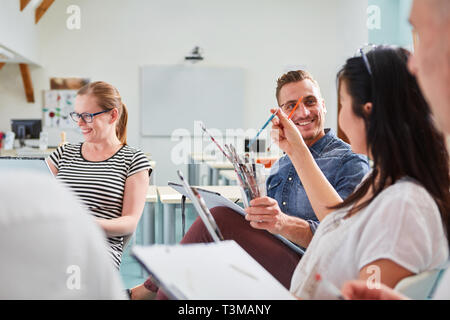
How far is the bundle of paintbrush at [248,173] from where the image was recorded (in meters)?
1.17

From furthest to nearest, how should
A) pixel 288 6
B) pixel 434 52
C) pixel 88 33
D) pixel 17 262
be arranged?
1. pixel 288 6
2. pixel 88 33
3. pixel 434 52
4. pixel 17 262

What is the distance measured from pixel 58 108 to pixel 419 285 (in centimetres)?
705

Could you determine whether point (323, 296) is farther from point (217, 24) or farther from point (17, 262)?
point (217, 24)

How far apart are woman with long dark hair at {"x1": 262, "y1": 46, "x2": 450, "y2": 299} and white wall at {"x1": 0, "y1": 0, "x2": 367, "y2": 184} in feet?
20.1

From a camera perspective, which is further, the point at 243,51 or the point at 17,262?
the point at 243,51

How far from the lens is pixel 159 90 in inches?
279

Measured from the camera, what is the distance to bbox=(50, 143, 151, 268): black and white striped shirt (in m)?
1.71

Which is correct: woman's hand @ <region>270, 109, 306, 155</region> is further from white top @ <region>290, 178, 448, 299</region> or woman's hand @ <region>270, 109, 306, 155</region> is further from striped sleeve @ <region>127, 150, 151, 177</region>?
striped sleeve @ <region>127, 150, 151, 177</region>

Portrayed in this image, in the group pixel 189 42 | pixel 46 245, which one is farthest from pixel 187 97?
pixel 46 245

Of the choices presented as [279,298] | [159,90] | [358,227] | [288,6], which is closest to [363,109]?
[358,227]

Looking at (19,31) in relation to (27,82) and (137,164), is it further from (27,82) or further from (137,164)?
(137,164)

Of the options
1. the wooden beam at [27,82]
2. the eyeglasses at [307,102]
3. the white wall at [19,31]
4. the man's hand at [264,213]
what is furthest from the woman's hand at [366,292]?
the wooden beam at [27,82]
